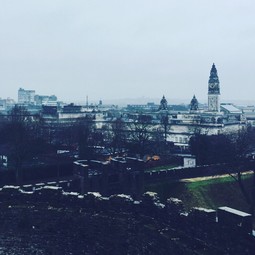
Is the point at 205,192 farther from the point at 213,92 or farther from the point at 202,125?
the point at 213,92

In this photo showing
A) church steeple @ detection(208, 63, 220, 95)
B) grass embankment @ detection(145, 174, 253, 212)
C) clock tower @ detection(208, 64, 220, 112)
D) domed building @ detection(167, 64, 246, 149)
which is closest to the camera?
grass embankment @ detection(145, 174, 253, 212)

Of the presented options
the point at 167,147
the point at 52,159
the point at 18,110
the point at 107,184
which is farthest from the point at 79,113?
the point at 107,184

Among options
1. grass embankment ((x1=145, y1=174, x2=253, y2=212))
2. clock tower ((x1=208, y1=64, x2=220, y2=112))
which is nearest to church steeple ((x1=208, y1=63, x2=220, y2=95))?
clock tower ((x1=208, y1=64, x2=220, y2=112))

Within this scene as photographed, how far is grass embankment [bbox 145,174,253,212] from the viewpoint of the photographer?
35.3 meters

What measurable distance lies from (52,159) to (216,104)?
8477 centimetres

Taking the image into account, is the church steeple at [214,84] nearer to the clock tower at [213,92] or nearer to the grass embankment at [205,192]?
the clock tower at [213,92]

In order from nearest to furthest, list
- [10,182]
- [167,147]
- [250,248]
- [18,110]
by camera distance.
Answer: [250,248], [10,182], [167,147], [18,110]

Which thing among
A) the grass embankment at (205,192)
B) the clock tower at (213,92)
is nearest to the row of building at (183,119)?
the clock tower at (213,92)

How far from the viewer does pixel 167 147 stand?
6456cm

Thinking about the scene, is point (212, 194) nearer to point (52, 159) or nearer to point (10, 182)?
point (10, 182)

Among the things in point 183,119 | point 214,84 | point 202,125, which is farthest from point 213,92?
point 202,125

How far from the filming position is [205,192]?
36.9 metres

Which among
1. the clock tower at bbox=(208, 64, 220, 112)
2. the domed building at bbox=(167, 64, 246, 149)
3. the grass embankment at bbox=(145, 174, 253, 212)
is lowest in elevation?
the grass embankment at bbox=(145, 174, 253, 212)

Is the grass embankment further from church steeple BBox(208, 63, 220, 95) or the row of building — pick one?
church steeple BBox(208, 63, 220, 95)
